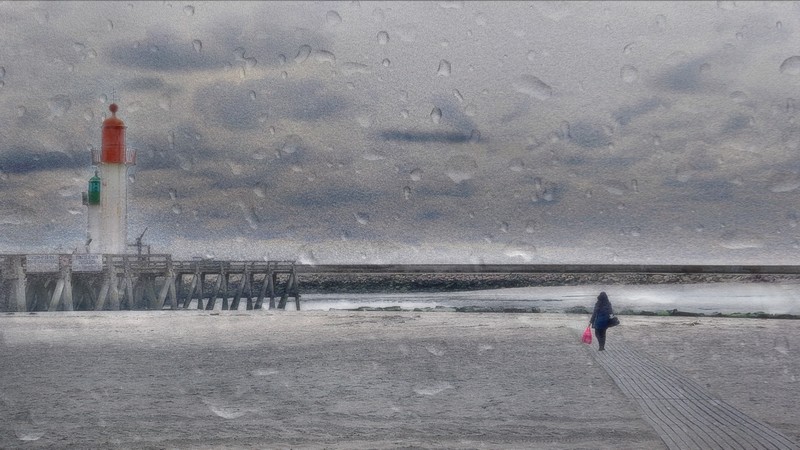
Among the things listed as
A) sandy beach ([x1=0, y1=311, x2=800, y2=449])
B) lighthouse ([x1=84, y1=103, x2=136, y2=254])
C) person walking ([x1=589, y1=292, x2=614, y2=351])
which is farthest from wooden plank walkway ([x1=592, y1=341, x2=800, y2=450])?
lighthouse ([x1=84, y1=103, x2=136, y2=254])

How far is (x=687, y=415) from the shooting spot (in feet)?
29.7

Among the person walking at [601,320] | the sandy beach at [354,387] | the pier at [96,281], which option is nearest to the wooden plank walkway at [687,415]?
the sandy beach at [354,387]

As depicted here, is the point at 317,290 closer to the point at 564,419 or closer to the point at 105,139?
the point at 105,139

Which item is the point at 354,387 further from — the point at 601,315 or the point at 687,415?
the point at 601,315

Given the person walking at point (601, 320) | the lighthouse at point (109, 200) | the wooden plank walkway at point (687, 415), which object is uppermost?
the lighthouse at point (109, 200)

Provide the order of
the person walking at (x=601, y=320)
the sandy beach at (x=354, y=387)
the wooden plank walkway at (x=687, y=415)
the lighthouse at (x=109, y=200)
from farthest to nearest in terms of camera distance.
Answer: the lighthouse at (x=109, y=200)
the person walking at (x=601, y=320)
the sandy beach at (x=354, y=387)
the wooden plank walkway at (x=687, y=415)

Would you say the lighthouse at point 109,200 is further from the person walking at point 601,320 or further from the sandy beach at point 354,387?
the person walking at point 601,320

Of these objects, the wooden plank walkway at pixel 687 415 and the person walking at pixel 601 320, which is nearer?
the wooden plank walkway at pixel 687 415

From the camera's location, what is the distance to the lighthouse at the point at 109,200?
4166 centimetres

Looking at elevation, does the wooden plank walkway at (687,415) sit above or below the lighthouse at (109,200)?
below

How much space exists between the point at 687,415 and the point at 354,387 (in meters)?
4.27

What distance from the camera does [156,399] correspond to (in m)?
10.3

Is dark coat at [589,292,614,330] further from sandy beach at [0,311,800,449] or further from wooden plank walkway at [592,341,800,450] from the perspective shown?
wooden plank walkway at [592,341,800,450]

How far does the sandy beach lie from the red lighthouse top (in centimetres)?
2081
